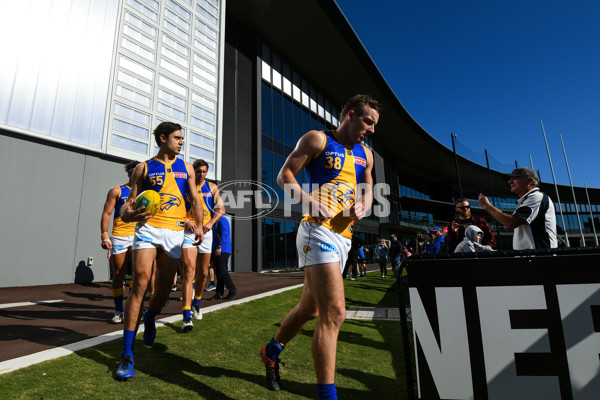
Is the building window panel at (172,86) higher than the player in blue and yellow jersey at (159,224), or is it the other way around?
the building window panel at (172,86)

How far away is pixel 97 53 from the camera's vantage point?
11.9 meters

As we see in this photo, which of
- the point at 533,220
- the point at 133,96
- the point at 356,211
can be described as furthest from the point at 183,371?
the point at 133,96

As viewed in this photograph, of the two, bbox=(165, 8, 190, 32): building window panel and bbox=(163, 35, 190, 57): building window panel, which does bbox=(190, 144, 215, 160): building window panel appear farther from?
bbox=(165, 8, 190, 32): building window panel

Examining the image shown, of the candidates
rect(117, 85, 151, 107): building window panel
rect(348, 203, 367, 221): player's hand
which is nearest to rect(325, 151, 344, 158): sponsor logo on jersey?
rect(348, 203, 367, 221): player's hand

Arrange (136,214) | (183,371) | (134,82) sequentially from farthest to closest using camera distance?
(134,82)
(136,214)
(183,371)

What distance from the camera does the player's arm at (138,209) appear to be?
2773mm

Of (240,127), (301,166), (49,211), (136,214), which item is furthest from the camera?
(240,127)

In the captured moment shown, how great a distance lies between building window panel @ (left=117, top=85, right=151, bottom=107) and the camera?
1270 centimetres

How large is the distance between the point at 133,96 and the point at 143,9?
13.5ft

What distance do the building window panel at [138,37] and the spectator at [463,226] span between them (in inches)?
553

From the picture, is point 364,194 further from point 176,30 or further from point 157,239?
point 176,30

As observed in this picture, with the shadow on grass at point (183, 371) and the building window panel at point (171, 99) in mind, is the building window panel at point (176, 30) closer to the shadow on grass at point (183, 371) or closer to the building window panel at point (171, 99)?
the building window panel at point (171, 99)

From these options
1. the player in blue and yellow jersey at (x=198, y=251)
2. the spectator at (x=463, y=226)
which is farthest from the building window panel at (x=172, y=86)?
the spectator at (x=463, y=226)

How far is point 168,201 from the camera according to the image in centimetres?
313
